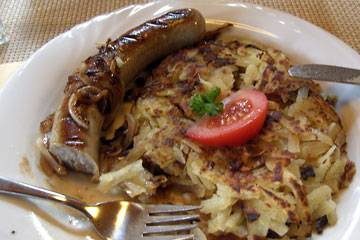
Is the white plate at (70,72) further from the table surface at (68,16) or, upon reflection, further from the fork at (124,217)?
the table surface at (68,16)

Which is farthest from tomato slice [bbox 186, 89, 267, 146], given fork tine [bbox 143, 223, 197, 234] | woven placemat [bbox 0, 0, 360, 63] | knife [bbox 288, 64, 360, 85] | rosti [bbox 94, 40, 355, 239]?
woven placemat [bbox 0, 0, 360, 63]

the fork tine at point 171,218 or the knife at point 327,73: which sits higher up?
the knife at point 327,73

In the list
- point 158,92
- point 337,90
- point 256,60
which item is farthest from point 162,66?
point 337,90

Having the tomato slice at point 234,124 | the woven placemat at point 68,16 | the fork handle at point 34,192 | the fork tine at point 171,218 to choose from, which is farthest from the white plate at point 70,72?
the woven placemat at point 68,16

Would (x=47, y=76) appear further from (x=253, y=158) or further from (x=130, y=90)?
(x=253, y=158)

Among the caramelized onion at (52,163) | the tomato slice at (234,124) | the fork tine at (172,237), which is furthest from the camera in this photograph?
the caramelized onion at (52,163)
